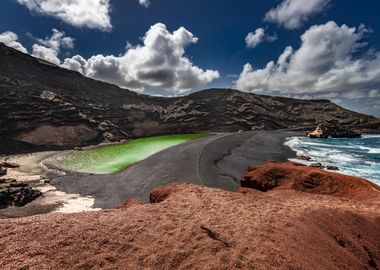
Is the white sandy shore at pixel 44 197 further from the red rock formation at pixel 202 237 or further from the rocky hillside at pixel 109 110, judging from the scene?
the rocky hillside at pixel 109 110

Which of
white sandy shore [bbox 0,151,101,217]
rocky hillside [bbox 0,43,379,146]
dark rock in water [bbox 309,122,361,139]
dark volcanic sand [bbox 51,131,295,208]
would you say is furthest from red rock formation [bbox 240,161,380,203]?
dark rock in water [bbox 309,122,361,139]

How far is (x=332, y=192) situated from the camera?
55.2 ft

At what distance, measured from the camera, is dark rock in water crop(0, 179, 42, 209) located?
25.2 meters

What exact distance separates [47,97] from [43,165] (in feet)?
132

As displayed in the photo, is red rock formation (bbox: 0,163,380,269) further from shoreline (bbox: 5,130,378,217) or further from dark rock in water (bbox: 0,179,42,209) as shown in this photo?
dark rock in water (bbox: 0,179,42,209)

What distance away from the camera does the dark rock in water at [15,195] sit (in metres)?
25.2

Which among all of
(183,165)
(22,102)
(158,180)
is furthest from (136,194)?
(22,102)

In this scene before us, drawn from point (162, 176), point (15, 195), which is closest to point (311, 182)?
point (162, 176)

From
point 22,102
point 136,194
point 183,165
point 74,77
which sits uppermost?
point 74,77

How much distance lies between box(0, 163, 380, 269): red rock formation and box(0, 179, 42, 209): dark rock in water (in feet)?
65.2

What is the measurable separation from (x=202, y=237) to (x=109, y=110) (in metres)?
93.4

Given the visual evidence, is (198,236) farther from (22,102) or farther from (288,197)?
(22,102)

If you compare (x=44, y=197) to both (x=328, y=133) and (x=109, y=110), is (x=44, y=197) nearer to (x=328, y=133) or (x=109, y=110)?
(x=109, y=110)

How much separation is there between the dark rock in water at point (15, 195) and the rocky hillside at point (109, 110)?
42.7 m
